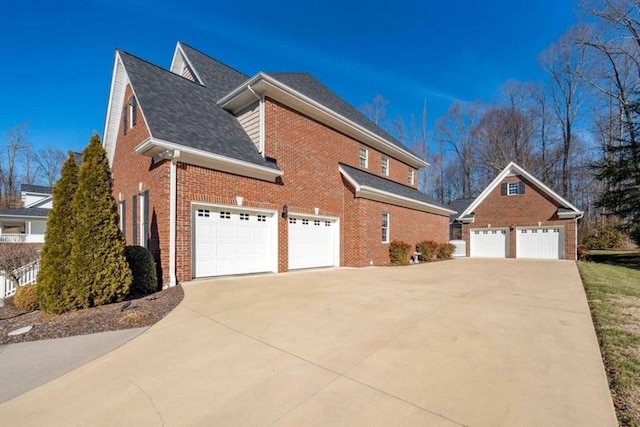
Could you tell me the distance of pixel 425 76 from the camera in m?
24.9

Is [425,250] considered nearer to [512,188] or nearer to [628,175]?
[512,188]

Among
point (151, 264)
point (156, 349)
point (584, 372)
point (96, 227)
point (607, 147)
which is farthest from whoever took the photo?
point (607, 147)

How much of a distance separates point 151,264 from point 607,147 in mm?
24671

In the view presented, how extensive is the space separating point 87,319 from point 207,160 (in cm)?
480

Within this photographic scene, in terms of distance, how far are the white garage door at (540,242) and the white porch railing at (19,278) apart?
2521 cm

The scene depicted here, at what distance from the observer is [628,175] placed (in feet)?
56.2

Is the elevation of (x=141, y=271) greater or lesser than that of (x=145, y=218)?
lesser

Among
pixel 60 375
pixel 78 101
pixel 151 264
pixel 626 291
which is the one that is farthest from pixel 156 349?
pixel 78 101

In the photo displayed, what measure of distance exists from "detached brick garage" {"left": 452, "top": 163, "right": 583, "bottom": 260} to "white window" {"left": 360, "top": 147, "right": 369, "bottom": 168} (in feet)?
38.4

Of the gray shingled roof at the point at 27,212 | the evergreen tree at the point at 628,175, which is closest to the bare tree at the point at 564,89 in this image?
the evergreen tree at the point at 628,175

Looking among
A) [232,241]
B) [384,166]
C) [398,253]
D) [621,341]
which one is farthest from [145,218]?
[384,166]

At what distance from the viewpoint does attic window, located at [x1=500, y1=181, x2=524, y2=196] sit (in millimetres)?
21562

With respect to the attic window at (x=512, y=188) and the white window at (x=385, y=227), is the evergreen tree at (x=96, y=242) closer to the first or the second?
the white window at (x=385, y=227)

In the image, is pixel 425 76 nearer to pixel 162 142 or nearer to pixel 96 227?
pixel 162 142
